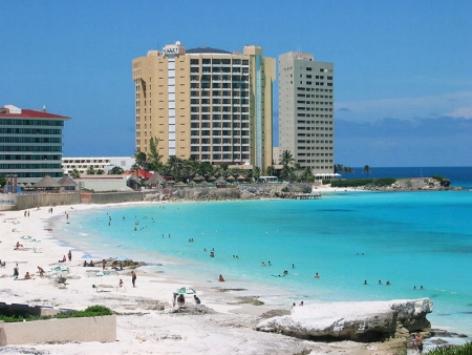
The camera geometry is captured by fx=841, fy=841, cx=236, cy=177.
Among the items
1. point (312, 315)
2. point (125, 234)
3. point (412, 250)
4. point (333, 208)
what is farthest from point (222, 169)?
point (312, 315)

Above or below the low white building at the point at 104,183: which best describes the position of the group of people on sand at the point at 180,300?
below

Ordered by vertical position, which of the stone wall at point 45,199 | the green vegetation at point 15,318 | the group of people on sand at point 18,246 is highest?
the stone wall at point 45,199

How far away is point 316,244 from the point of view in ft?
227

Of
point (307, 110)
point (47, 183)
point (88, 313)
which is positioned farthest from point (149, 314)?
point (307, 110)

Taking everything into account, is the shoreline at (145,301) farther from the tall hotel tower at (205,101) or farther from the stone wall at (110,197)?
the tall hotel tower at (205,101)

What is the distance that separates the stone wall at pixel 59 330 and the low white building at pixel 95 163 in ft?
483

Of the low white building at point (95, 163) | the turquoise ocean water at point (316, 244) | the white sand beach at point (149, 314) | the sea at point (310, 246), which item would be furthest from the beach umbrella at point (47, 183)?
the white sand beach at point (149, 314)

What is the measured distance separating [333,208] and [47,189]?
4216 cm

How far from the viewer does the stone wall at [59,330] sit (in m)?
26.2

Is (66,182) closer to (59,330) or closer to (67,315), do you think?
(67,315)

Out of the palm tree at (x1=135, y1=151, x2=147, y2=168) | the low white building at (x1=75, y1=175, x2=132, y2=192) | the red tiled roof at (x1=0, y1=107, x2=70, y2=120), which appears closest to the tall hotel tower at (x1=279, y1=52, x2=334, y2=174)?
the palm tree at (x1=135, y1=151, x2=147, y2=168)

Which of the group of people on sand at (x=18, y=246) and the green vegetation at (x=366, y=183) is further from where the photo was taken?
the green vegetation at (x=366, y=183)

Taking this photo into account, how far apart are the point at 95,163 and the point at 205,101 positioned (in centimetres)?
3614

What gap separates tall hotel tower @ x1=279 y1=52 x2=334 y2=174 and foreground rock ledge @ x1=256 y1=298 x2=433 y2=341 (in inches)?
6441
